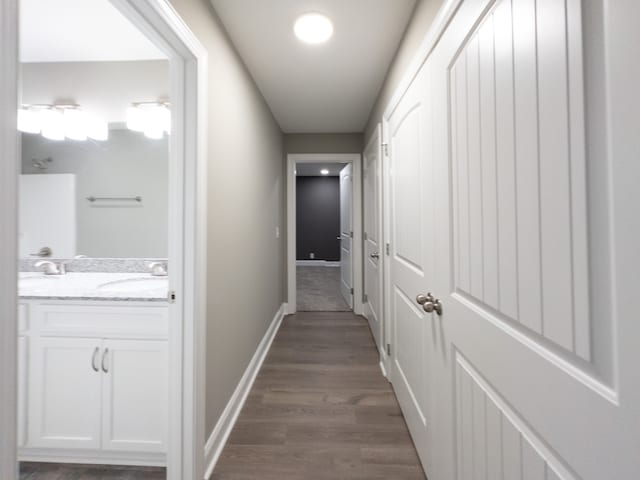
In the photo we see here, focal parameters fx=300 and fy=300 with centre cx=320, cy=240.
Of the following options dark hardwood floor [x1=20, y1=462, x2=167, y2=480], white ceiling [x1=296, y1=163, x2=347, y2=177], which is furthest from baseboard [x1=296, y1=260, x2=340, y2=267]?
dark hardwood floor [x1=20, y1=462, x2=167, y2=480]

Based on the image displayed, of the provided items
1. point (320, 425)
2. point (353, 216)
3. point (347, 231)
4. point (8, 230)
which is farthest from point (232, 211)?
point (347, 231)

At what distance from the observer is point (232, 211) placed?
6.14ft

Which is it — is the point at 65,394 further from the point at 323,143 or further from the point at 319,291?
the point at 319,291

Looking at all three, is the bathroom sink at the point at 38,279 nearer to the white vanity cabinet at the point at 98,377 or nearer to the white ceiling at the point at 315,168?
the white vanity cabinet at the point at 98,377

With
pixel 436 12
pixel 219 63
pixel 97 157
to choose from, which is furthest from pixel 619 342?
pixel 97 157

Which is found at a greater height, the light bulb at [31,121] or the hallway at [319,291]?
the light bulb at [31,121]

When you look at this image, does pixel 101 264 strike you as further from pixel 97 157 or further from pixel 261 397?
pixel 261 397

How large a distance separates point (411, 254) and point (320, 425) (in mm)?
1135

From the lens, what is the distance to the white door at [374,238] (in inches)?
102

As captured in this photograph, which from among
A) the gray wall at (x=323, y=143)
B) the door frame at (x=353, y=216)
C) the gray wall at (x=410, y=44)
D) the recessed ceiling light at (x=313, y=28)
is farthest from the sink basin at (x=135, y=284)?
the gray wall at (x=323, y=143)

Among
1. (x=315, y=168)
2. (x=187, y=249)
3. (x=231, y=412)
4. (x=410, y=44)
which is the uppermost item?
(x=315, y=168)

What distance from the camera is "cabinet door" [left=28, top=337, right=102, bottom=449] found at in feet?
4.80

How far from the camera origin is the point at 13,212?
612 millimetres

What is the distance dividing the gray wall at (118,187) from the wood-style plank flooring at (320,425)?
4.53 ft
